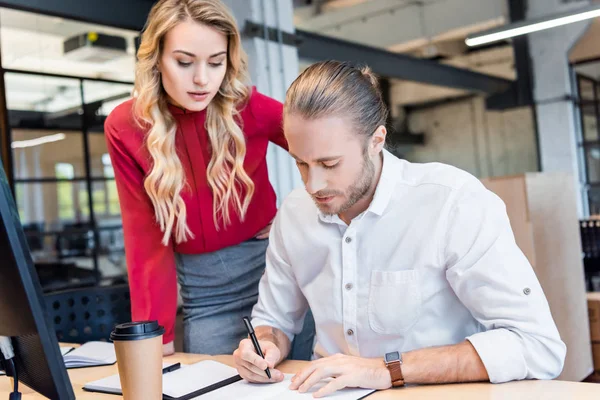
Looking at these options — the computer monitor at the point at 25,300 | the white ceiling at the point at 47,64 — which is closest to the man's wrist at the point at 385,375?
the computer monitor at the point at 25,300

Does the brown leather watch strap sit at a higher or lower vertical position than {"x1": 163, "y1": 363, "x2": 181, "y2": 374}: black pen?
higher

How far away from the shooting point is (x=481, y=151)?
1286 cm

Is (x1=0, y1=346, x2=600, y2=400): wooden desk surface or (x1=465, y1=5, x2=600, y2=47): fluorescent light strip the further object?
(x1=465, y1=5, x2=600, y2=47): fluorescent light strip

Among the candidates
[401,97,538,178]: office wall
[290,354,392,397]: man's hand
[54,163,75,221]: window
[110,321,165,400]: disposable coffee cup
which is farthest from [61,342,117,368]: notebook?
[401,97,538,178]: office wall

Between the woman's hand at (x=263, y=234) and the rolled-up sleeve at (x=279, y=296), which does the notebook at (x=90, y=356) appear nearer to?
the rolled-up sleeve at (x=279, y=296)

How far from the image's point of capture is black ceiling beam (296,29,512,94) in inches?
241

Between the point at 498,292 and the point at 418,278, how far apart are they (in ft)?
0.60

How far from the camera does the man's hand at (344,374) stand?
1105 mm

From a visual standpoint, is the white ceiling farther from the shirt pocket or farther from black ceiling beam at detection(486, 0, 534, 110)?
black ceiling beam at detection(486, 0, 534, 110)

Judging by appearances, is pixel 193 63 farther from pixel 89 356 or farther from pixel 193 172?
pixel 89 356

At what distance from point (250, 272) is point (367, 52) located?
5.76 m

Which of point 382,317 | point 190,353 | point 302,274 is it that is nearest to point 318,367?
point 382,317

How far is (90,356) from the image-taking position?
1609 millimetres

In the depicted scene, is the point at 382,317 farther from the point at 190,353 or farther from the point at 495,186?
the point at 495,186
